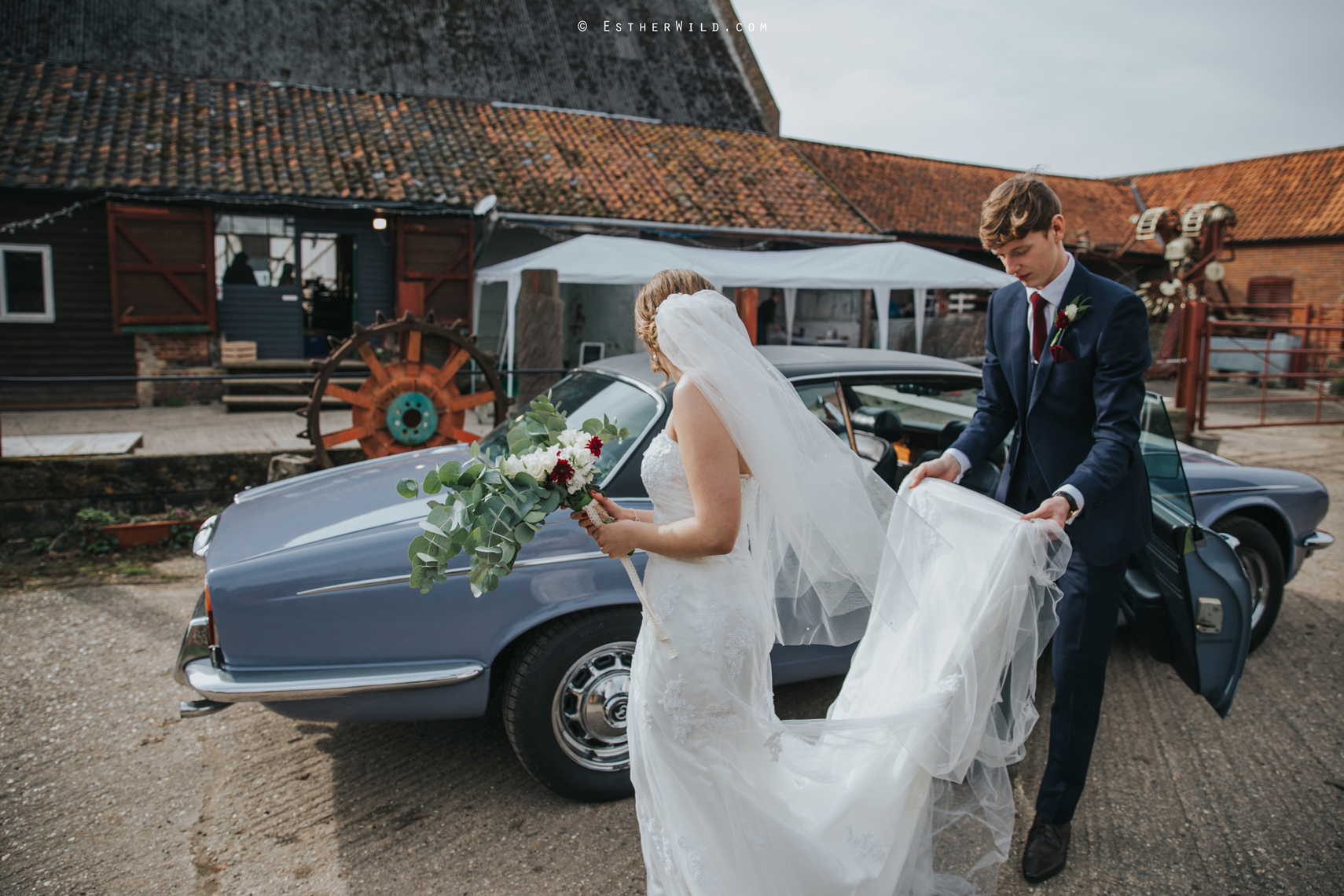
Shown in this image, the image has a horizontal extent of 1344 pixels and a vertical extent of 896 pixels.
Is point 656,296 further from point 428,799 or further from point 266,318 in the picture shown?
point 266,318

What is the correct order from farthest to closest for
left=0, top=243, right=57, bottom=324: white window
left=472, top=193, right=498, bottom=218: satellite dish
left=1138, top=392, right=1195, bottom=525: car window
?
left=472, top=193, right=498, bottom=218: satellite dish, left=0, top=243, right=57, bottom=324: white window, left=1138, top=392, right=1195, bottom=525: car window

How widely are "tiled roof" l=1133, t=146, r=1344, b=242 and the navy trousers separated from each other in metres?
25.0

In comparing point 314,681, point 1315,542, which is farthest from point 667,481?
point 1315,542

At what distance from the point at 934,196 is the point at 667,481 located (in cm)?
2154

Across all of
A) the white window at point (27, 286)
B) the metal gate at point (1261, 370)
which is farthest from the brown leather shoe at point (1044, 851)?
the white window at point (27, 286)

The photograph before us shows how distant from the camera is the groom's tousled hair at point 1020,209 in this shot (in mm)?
2412

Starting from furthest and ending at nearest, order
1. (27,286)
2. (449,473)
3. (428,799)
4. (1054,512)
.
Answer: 1. (27,286)
2. (428,799)
3. (1054,512)
4. (449,473)

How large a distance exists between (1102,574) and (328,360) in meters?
5.03

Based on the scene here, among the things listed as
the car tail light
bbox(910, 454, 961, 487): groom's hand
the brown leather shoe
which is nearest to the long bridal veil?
bbox(910, 454, 961, 487): groom's hand

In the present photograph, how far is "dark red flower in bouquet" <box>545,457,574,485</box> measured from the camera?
6.70 ft

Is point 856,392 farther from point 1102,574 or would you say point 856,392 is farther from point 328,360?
point 328,360

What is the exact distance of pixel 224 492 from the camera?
6219mm

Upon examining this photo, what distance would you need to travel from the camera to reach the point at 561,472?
2.04 metres

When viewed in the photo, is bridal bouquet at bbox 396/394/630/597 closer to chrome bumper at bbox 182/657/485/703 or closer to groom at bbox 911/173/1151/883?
chrome bumper at bbox 182/657/485/703
